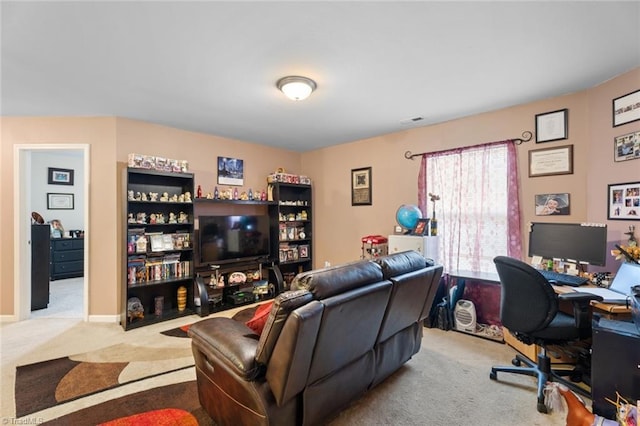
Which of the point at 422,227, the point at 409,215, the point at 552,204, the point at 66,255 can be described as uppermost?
the point at 552,204

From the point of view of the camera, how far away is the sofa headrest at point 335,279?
1.55 metres

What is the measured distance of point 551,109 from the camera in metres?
3.05

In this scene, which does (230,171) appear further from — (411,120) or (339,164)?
(411,120)

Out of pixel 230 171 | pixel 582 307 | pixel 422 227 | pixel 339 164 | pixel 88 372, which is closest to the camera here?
pixel 582 307

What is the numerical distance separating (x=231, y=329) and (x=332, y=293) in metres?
0.68

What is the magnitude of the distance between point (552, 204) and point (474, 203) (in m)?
0.75

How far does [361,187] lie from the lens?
480 centimetres

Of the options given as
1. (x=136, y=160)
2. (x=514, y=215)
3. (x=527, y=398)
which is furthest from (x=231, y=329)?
(x=514, y=215)

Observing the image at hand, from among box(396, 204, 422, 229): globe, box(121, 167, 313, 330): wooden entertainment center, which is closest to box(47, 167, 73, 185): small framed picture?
box(121, 167, 313, 330): wooden entertainment center

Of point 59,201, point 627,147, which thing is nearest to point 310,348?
point 627,147

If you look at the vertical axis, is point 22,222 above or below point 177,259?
above

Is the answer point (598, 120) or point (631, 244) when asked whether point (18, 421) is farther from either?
point (598, 120)

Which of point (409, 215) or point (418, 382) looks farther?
point (409, 215)

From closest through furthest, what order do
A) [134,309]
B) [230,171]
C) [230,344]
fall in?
[230,344] → [134,309] → [230,171]
